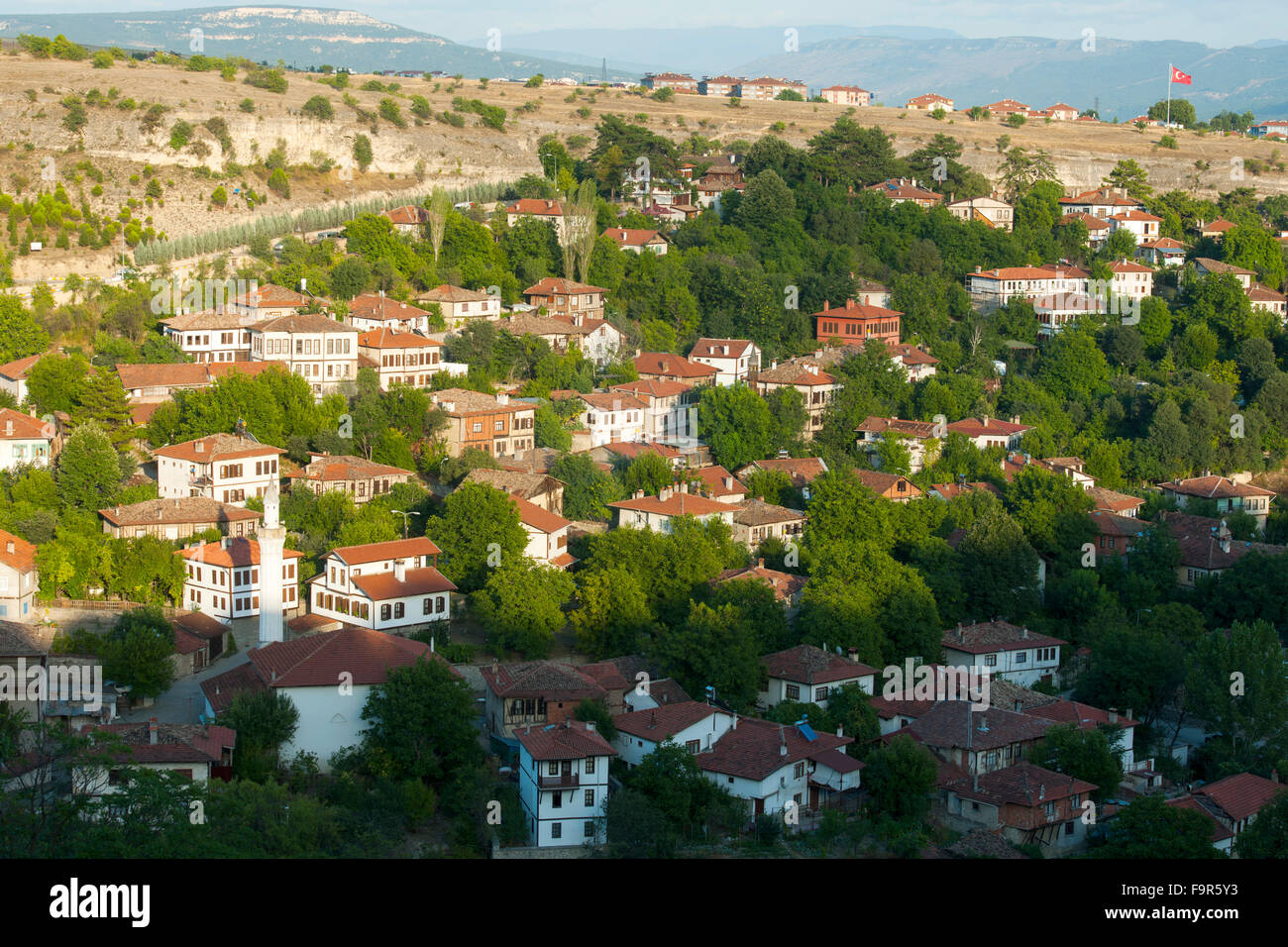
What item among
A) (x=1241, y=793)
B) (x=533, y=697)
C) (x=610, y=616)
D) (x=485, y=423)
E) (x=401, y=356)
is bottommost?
(x=1241, y=793)

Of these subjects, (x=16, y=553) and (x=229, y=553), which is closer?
(x=16, y=553)

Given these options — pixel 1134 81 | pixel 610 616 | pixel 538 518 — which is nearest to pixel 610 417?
pixel 538 518

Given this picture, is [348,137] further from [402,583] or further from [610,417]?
[402,583]

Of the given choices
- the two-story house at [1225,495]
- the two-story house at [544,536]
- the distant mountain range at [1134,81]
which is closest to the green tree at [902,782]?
the two-story house at [544,536]

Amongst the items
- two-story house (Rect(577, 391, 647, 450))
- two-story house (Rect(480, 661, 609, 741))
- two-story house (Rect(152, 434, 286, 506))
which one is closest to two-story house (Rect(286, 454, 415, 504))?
two-story house (Rect(152, 434, 286, 506))
